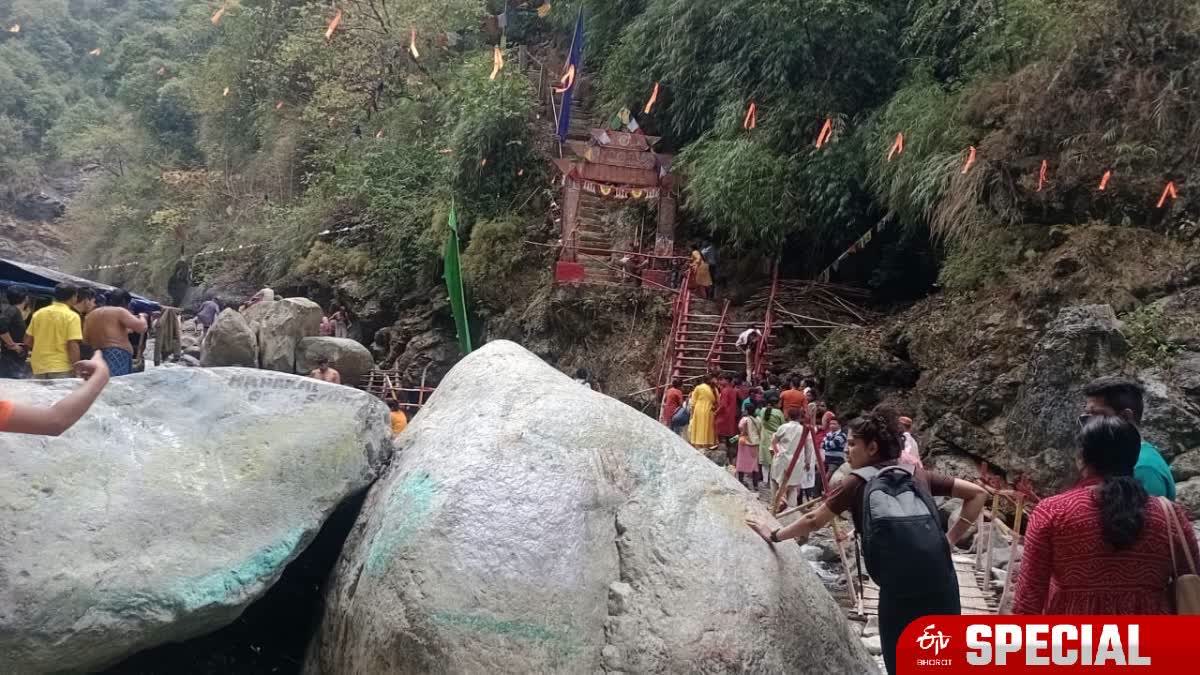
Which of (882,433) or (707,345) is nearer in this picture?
(882,433)

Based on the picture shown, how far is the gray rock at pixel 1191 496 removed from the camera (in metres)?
7.64

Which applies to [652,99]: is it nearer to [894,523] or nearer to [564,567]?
[564,567]

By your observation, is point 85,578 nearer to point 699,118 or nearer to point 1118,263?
point 1118,263

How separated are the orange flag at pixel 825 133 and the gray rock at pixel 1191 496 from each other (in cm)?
832

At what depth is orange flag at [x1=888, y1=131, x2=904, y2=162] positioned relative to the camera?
13.2 m

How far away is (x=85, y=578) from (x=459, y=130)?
17.7 metres

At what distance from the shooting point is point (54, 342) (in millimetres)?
6633

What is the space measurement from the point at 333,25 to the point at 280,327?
12459 millimetres

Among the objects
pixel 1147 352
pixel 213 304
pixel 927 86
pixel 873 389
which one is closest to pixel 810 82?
pixel 927 86

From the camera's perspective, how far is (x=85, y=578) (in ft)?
10.7

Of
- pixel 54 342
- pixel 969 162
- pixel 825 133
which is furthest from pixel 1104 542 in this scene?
pixel 825 133

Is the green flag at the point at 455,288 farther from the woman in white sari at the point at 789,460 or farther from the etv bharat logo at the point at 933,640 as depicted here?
the etv bharat logo at the point at 933,640

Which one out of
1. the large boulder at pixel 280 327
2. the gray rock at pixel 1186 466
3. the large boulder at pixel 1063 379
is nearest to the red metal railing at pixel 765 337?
the large boulder at pixel 1063 379

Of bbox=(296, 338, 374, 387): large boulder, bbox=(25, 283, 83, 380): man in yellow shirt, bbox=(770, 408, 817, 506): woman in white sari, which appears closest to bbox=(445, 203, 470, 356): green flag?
bbox=(770, 408, 817, 506): woman in white sari
